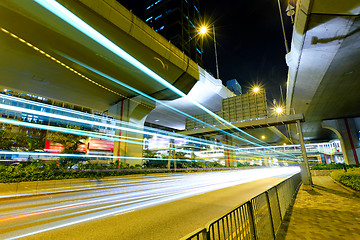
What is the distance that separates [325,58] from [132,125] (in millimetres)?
18300

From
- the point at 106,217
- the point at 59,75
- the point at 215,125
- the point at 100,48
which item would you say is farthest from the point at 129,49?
the point at 215,125

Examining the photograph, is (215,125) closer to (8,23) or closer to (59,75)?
(59,75)

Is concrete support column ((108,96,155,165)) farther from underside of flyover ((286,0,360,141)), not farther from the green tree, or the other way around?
underside of flyover ((286,0,360,141))

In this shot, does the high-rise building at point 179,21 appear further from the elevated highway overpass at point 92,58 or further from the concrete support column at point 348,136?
the concrete support column at point 348,136

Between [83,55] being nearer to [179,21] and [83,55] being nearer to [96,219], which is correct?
[96,219]

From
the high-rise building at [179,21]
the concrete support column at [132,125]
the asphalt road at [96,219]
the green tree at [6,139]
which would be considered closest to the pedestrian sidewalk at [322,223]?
the asphalt road at [96,219]

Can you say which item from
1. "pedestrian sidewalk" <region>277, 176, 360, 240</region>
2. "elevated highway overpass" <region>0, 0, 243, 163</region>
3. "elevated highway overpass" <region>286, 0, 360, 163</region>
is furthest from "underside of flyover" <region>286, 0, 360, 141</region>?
"elevated highway overpass" <region>0, 0, 243, 163</region>

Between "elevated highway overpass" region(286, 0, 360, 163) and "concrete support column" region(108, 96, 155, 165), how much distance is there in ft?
48.6

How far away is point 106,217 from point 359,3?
13513 millimetres

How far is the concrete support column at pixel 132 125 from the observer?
68.2ft

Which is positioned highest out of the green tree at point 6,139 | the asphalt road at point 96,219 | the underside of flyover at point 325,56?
the underside of flyover at point 325,56

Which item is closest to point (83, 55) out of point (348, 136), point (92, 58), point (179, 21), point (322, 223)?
point (92, 58)

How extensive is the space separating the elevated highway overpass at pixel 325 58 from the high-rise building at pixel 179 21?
131 ft

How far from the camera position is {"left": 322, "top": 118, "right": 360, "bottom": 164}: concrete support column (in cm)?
2905
